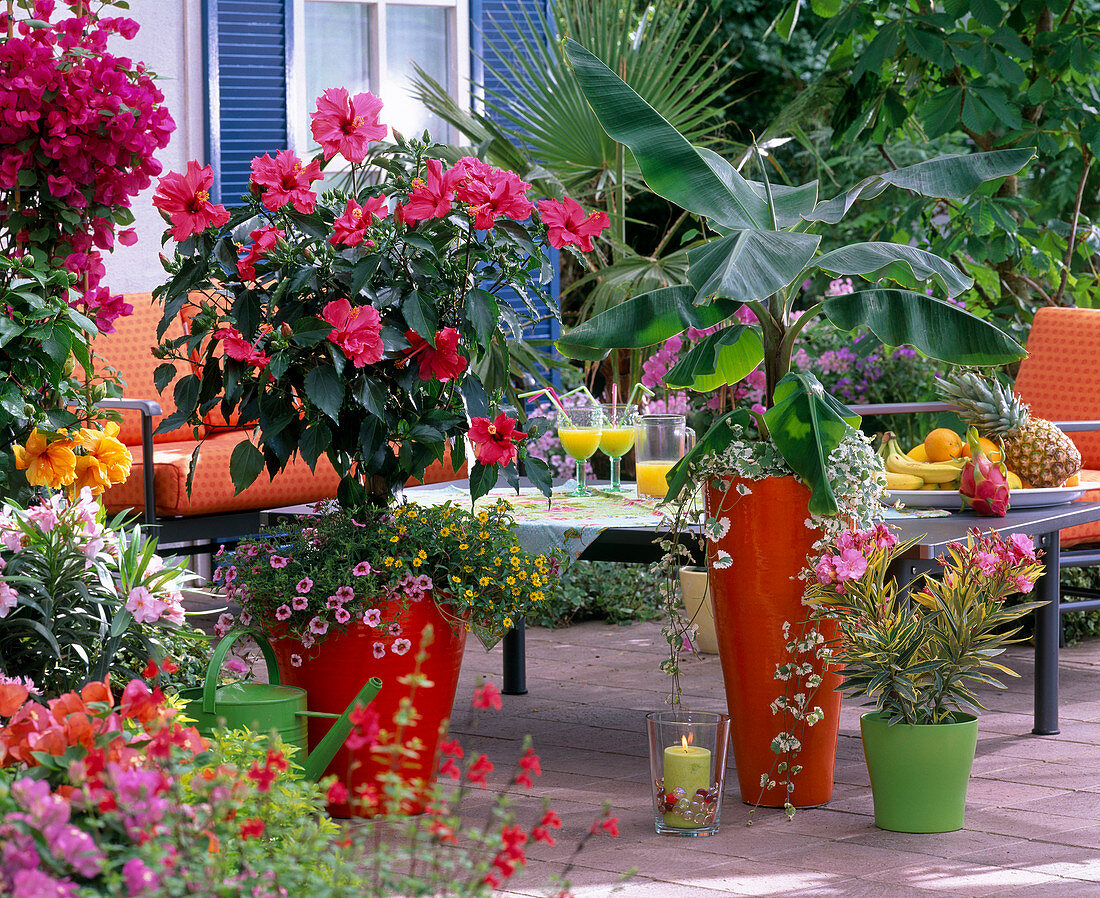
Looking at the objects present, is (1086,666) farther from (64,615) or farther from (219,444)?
(64,615)

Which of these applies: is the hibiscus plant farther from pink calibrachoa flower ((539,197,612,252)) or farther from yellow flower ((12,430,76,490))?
yellow flower ((12,430,76,490))

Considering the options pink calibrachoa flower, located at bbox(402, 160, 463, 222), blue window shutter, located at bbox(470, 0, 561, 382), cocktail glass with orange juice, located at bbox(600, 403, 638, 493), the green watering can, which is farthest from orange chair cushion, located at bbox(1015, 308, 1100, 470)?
the green watering can

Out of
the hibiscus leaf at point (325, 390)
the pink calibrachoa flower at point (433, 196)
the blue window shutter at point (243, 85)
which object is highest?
the blue window shutter at point (243, 85)

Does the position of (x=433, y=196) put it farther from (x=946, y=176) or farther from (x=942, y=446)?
(x=942, y=446)

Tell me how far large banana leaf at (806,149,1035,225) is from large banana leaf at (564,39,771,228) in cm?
16

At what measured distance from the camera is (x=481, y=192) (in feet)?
9.27

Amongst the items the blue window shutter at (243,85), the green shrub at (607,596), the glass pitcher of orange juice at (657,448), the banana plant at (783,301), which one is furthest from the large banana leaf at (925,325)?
the blue window shutter at (243,85)

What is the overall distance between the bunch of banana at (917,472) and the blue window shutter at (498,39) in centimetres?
299

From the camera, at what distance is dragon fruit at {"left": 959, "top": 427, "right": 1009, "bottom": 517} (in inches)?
137

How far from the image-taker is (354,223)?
2805 millimetres

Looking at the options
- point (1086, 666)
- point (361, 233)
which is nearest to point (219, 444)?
point (361, 233)

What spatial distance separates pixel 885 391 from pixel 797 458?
404 cm

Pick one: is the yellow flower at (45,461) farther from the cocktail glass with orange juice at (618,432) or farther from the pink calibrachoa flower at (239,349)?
the cocktail glass with orange juice at (618,432)

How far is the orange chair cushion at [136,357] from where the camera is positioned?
532 centimetres
